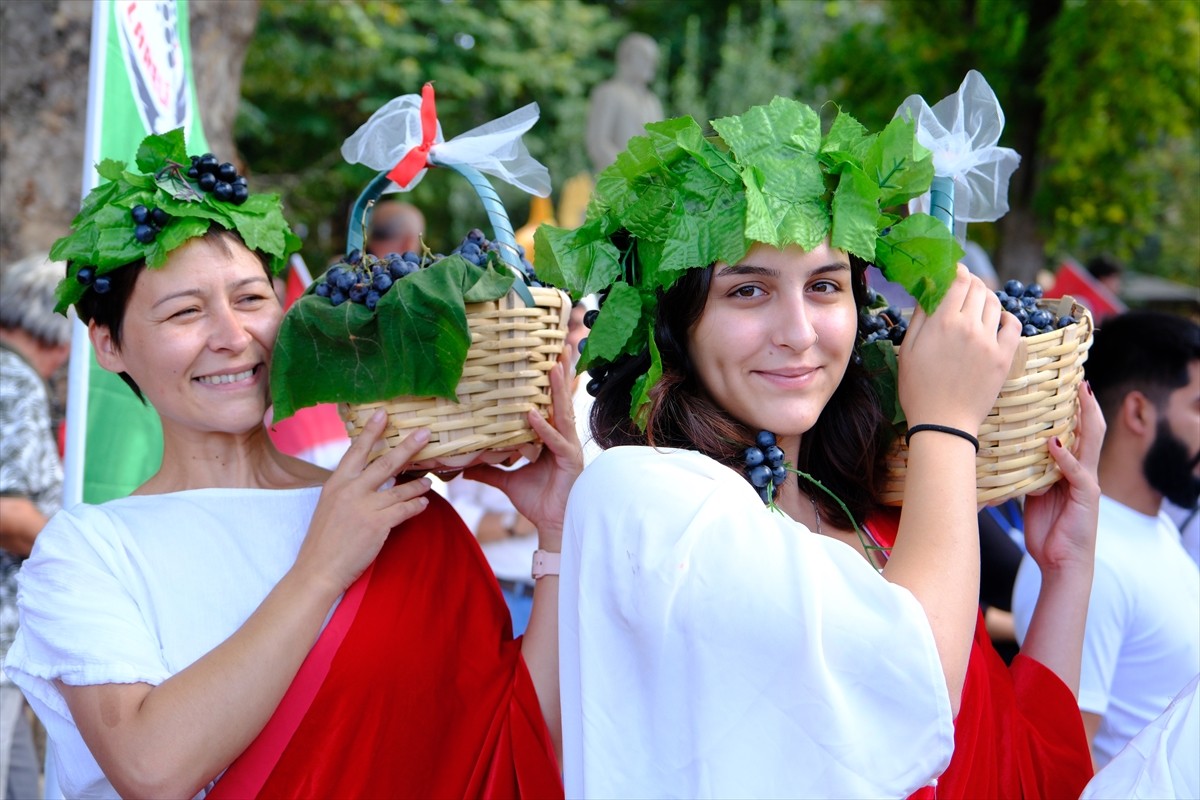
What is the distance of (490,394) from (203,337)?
1.83ft

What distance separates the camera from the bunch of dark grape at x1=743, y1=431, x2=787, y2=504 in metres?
1.77

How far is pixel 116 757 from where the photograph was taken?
1.88m

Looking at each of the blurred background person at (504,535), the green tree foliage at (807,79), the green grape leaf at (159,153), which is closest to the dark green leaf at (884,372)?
A: the green grape leaf at (159,153)

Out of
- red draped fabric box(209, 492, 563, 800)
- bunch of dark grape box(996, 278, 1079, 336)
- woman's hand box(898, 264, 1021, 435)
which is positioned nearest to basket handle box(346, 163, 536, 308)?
red draped fabric box(209, 492, 563, 800)

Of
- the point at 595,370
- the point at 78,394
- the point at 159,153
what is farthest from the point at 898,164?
the point at 78,394

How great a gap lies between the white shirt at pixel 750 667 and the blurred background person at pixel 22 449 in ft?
7.32

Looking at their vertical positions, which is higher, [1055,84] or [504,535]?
[1055,84]

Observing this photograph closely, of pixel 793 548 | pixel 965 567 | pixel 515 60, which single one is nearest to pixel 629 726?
pixel 793 548

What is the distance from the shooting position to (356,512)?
2.08 m

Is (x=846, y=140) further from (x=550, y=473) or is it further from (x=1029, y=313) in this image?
(x=550, y=473)

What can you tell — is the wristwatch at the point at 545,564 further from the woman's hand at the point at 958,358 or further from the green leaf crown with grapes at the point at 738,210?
the woman's hand at the point at 958,358

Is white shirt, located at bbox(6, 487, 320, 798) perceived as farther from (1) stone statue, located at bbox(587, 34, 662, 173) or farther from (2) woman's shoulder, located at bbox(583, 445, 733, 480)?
(1) stone statue, located at bbox(587, 34, 662, 173)

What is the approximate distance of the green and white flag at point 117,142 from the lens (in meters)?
2.87

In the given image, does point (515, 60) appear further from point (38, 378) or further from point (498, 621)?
point (498, 621)
